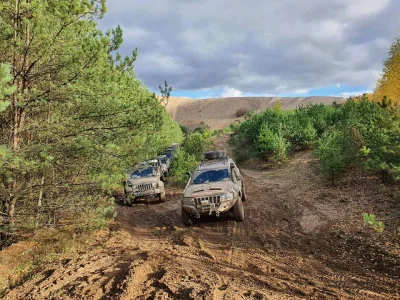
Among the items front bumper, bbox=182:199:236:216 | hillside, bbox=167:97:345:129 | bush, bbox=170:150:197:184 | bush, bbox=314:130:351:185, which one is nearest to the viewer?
front bumper, bbox=182:199:236:216

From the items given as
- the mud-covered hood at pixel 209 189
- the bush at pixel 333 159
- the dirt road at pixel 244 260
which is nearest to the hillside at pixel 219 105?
the bush at pixel 333 159

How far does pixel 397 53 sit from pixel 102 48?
39.4 metres

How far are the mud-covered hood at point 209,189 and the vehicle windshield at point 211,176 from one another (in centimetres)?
37

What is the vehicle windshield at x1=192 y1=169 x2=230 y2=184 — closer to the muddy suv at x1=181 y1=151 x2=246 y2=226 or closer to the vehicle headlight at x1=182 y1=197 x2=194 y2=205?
the muddy suv at x1=181 y1=151 x2=246 y2=226

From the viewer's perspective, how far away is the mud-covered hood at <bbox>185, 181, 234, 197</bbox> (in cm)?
938

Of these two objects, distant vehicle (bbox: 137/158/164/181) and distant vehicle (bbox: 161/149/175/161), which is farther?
distant vehicle (bbox: 161/149/175/161)

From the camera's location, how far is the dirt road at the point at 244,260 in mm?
5441

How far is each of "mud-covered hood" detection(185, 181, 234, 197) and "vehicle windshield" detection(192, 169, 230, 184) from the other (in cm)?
37

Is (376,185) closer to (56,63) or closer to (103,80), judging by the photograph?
(103,80)

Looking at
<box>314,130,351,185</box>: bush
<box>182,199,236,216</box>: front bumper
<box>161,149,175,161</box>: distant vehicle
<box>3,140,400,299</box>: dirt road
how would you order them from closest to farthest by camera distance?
<box>3,140,400,299</box>: dirt road → <box>182,199,236,216</box>: front bumper → <box>314,130,351,185</box>: bush → <box>161,149,175,161</box>: distant vehicle

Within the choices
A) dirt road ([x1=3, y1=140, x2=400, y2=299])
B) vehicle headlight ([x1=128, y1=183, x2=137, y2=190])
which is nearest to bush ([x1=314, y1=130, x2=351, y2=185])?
dirt road ([x1=3, y1=140, x2=400, y2=299])

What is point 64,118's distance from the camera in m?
7.38

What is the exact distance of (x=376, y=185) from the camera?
12469 millimetres

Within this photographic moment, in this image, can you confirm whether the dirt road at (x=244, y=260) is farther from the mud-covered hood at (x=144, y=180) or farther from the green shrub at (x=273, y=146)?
the green shrub at (x=273, y=146)
